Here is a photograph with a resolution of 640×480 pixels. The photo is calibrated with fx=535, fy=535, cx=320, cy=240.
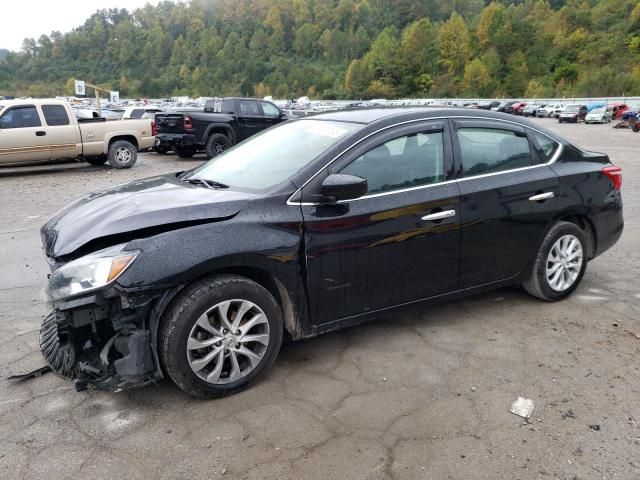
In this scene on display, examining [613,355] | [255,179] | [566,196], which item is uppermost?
[255,179]

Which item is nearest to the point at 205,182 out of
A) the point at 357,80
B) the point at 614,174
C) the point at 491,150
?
the point at 491,150

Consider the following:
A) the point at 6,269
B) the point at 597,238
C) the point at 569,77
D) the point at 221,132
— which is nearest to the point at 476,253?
the point at 597,238

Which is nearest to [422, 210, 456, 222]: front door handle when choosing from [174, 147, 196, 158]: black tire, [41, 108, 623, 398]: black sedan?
[41, 108, 623, 398]: black sedan

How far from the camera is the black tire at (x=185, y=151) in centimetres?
1568

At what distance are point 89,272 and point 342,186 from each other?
1.47 meters

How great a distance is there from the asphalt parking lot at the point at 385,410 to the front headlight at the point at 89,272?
2.29ft

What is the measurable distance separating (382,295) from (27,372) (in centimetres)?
231

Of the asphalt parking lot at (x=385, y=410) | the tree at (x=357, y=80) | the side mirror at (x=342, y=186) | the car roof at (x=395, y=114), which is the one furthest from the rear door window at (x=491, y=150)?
the tree at (x=357, y=80)

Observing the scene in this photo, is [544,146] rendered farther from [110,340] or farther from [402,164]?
[110,340]

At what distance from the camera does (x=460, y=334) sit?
3.91 metres

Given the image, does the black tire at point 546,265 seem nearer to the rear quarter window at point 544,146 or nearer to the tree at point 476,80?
the rear quarter window at point 544,146

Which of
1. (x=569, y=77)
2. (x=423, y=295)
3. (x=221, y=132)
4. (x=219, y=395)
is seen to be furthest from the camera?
(x=569, y=77)

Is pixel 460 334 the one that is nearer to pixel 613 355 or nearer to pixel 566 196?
pixel 613 355

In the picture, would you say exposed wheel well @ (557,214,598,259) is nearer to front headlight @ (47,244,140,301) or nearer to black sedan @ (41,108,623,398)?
black sedan @ (41,108,623,398)
